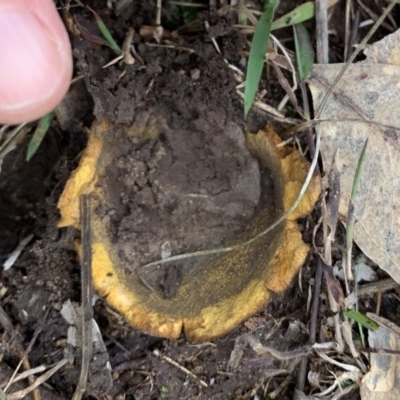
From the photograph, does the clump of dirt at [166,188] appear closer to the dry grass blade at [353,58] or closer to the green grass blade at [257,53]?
the green grass blade at [257,53]

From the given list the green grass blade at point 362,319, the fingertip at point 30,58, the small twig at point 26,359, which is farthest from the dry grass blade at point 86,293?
the green grass blade at point 362,319

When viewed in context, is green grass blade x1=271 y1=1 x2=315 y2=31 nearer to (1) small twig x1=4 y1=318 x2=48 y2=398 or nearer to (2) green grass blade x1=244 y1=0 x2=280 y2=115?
(2) green grass blade x1=244 y1=0 x2=280 y2=115

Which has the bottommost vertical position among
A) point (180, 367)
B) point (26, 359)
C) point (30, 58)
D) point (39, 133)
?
point (180, 367)

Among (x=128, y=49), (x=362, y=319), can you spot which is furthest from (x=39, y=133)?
(x=362, y=319)

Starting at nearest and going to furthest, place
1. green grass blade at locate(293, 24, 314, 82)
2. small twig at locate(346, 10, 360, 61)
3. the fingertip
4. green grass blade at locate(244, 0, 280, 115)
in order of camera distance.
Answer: the fingertip, green grass blade at locate(244, 0, 280, 115), green grass blade at locate(293, 24, 314, 82), small twig at locate(346, 10, 360, 61)

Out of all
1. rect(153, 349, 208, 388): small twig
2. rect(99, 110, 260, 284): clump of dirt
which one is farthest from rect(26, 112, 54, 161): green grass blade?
rect(153, 349, 208, 388): small twig

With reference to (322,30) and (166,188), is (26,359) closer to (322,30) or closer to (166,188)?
(166,188)
